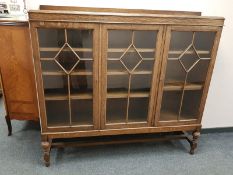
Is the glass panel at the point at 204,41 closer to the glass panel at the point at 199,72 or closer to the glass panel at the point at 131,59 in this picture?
the glass panel at the point at 199,72

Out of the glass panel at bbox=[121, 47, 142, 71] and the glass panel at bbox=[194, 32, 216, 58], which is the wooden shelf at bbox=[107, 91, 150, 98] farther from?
the glass panel at bbox=[194, 32, 216, 58]

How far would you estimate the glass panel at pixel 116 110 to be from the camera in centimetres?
169

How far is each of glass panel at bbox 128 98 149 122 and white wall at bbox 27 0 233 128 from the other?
2.43 feet

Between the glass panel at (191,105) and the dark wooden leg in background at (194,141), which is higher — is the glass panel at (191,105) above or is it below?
above

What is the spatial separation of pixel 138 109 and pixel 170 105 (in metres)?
0.27

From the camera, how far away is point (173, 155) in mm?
1900

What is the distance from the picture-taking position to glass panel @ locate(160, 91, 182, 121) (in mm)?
1747

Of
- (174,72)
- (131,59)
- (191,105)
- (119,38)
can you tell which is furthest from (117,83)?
(191,105)

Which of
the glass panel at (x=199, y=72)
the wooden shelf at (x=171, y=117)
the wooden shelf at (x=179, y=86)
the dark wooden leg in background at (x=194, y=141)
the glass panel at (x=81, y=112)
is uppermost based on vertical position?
the glass panel at (x=199, y=72)

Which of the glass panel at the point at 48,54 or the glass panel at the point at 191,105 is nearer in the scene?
the glass panel at the point at 48,54

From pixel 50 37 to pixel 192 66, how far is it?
103cm

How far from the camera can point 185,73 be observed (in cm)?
167

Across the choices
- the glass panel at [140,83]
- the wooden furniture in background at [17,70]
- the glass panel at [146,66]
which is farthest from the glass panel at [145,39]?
the wooden furniture in background at [17,70]

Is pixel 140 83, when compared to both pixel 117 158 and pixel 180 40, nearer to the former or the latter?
pixel 180 40
